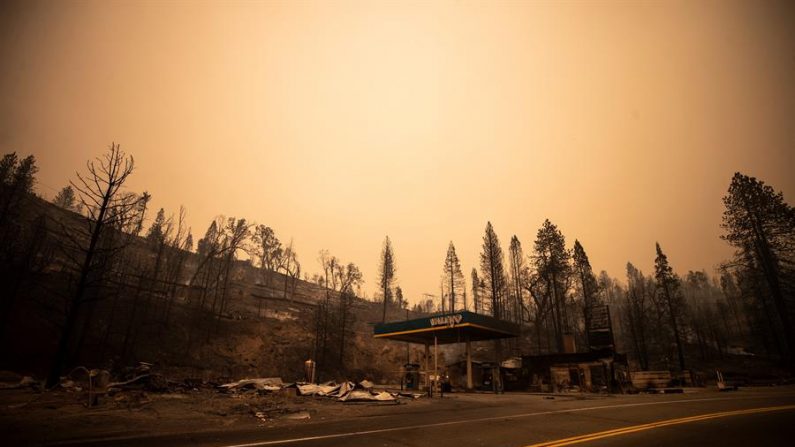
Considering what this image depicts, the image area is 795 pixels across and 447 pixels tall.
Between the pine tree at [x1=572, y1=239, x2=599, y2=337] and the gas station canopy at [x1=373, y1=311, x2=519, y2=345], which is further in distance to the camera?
the pine tree at [x1=572, y1=239, x2=599, y2=337]

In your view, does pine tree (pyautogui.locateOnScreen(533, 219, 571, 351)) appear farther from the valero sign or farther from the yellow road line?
the yellow road line

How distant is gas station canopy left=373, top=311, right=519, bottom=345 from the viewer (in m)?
28.2

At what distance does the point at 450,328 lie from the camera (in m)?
29.0

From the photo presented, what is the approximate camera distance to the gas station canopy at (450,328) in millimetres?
28156

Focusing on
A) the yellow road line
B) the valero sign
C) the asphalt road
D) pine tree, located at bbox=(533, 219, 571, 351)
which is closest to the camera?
the asphalt road

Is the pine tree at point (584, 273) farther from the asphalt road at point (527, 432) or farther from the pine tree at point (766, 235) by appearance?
the asphalt road at point (527, 432)

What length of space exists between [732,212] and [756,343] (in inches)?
1814

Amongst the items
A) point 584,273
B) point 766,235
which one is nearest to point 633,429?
point 766,235

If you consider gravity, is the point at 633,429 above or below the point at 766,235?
below

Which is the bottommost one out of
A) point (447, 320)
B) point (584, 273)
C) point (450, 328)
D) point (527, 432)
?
point (527, 432)

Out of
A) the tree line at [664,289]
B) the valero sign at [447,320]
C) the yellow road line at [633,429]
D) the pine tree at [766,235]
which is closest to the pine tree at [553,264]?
the tree line at [664,289]

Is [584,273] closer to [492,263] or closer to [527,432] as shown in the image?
[492,263]

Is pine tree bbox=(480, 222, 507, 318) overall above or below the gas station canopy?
above

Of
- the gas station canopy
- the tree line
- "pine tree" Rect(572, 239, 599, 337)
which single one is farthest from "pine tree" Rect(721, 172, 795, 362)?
the gas station canopy
